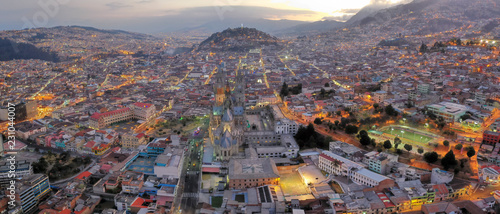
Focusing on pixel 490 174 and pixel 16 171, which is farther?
pixel 16 171

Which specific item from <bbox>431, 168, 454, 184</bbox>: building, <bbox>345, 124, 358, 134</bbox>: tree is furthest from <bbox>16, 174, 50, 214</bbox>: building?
<bbox>431, 168, 454, 184</bbox>: building

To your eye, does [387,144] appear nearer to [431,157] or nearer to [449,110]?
[431,157]

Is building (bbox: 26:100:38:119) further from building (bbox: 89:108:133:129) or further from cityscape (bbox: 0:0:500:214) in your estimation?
building (bbox: 89:108:133:129)

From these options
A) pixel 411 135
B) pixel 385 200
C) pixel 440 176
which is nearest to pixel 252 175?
pixel 385 200

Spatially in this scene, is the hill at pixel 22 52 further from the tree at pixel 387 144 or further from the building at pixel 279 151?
the tree at pixel 387 144

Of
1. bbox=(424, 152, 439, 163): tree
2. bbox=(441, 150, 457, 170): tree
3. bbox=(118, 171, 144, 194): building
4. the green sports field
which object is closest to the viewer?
bbox=(118, 171, 144, 194): building

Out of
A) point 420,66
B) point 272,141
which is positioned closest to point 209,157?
point 272,141

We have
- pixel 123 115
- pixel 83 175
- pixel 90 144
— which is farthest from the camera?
pixel 123 115
